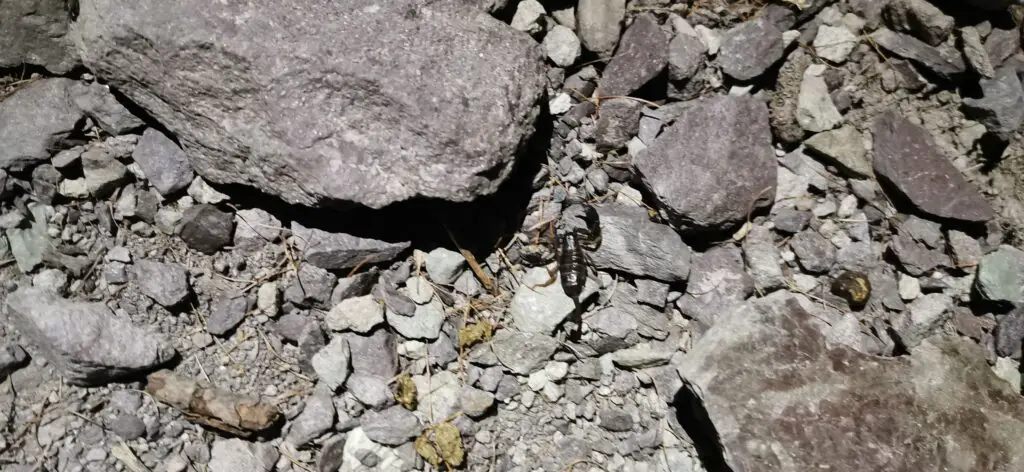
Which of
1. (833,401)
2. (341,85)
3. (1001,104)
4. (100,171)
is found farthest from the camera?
(1001,104)

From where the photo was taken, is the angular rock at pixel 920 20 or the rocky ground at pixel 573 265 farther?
the angular rock at pixel 920 20

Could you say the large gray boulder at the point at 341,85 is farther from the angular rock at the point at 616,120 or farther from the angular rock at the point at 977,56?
the angular rock at the point at 977,56

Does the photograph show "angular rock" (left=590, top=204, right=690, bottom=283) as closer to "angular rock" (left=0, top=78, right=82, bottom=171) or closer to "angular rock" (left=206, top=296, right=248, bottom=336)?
"angular rock" (left=206, top=296, right=248, bottom=336)

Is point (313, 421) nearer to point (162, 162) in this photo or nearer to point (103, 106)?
point (162, 162)

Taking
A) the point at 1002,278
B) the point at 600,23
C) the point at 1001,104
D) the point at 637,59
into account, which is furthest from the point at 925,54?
the point at 600,23

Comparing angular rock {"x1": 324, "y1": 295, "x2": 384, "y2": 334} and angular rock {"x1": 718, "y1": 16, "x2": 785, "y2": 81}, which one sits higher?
angular rock {"x1": 718, "y1": 16, "x2": 785, "y2": 81}

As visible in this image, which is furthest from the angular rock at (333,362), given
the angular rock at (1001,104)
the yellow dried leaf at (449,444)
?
the angular rock at (1001,104)

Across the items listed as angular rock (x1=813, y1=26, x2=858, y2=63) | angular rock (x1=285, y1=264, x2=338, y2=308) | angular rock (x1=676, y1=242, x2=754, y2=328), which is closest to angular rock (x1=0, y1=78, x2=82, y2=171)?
angular rock (x1=285, y1=264, x2=338, y2=308)
